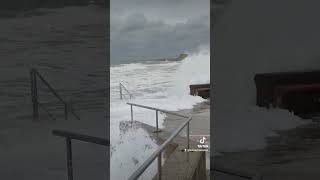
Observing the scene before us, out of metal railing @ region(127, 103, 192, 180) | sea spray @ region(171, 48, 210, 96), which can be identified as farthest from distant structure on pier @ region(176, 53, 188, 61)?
metal railing @ region(127, 103, 192, 180)

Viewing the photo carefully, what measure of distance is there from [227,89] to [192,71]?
0.57 ft

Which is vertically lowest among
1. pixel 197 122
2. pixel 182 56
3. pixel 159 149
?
pixel 159 149

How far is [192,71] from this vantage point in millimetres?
1651
